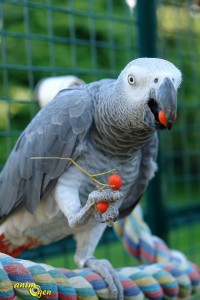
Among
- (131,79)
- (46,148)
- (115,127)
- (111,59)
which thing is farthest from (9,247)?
(111,59)

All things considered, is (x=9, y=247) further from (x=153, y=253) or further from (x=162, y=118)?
(x=162, y=118)

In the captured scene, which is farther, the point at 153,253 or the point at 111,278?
the point at 153,253

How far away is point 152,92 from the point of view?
2.67 ft

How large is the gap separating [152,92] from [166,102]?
4cm

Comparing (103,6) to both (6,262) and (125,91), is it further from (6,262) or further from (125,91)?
(6,262)

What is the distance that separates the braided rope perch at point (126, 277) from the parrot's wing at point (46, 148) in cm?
21

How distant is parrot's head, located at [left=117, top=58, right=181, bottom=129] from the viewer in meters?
0.79

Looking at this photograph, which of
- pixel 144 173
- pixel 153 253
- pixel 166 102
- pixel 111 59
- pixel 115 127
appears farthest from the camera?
pixel 111 59

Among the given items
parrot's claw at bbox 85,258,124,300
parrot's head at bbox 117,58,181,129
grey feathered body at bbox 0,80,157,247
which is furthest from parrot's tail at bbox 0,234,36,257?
parrot's head at bbox 117,58,181,129

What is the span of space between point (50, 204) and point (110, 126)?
236mm

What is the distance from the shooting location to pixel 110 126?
3.21ft

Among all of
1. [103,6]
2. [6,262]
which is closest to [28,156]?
[6,262]

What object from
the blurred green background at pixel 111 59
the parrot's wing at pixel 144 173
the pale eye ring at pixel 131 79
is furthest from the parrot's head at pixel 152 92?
the blurred green background at pixel 111 59

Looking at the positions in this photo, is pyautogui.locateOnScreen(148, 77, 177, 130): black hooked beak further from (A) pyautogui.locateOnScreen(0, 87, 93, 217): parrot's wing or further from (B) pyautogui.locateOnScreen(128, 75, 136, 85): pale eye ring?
(A) pyautogui.locateOnScreen(0, 87, 93, 217): parrot's wing
